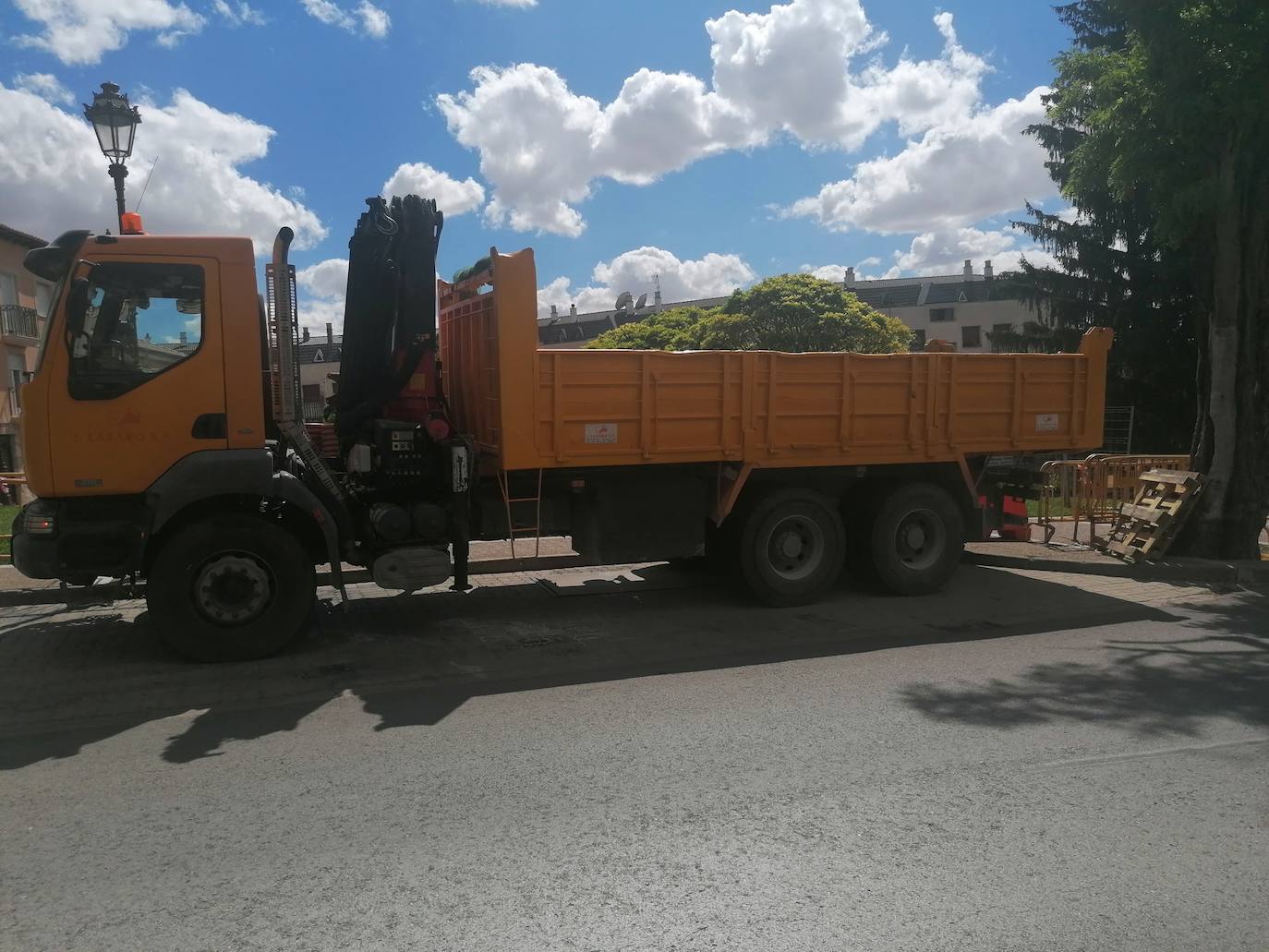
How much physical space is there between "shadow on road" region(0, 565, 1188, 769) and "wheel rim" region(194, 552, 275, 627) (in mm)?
391

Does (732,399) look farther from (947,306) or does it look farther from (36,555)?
(947,306)

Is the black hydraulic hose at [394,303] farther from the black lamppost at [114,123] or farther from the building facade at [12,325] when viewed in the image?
the building facade at [12,325]

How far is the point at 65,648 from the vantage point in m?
7.09

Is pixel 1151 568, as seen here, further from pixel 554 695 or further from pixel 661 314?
pixel 661 314

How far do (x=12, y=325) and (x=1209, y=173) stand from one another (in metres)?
31.2

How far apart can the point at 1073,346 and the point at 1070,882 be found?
2664 cm

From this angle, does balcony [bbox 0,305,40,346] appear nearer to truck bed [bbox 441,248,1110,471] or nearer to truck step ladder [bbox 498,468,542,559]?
truck bed [bbox 441,248,1110,471]

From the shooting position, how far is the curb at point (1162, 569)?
9.88m

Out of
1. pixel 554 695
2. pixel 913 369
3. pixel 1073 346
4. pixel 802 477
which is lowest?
pixel 554 695

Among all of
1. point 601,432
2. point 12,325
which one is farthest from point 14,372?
point 601,432

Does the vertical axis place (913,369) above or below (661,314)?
below

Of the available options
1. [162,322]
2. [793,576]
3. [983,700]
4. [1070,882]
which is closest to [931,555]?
[793,576]

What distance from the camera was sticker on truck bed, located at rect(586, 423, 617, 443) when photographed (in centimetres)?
785

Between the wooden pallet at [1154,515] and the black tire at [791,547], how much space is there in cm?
400
